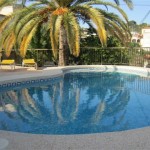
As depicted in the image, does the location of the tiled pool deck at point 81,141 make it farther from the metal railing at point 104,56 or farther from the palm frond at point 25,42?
the metal railing at point 104,56

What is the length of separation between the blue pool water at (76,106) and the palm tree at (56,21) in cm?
228

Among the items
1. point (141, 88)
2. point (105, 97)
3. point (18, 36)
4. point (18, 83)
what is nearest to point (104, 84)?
point (141, 88)

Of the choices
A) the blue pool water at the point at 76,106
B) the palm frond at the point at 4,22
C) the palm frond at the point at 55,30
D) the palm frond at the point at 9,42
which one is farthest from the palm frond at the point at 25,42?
the blue pool water at the point at 76,106

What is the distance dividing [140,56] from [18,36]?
7.41 metres

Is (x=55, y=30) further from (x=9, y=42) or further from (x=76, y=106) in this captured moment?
(x=76, y=106)

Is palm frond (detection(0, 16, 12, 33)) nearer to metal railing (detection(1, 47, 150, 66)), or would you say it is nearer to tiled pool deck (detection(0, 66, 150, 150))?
metal railing (detection(1, 47, 150, 66))

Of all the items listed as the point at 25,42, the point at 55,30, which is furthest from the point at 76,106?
the point at 25,42

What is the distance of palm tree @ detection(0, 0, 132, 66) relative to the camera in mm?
15023

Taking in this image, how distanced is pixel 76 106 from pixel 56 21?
6894 mm

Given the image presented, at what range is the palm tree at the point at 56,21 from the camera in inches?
591

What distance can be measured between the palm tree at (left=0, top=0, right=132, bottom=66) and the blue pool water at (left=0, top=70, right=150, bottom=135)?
2.28 meters

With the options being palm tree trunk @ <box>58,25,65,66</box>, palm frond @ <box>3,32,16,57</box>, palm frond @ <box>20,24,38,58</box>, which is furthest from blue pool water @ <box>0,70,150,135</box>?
palm frond @ <box>3,32,16,57</box>

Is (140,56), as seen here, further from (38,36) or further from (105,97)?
(105,97)

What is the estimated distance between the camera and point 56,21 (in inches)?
593
